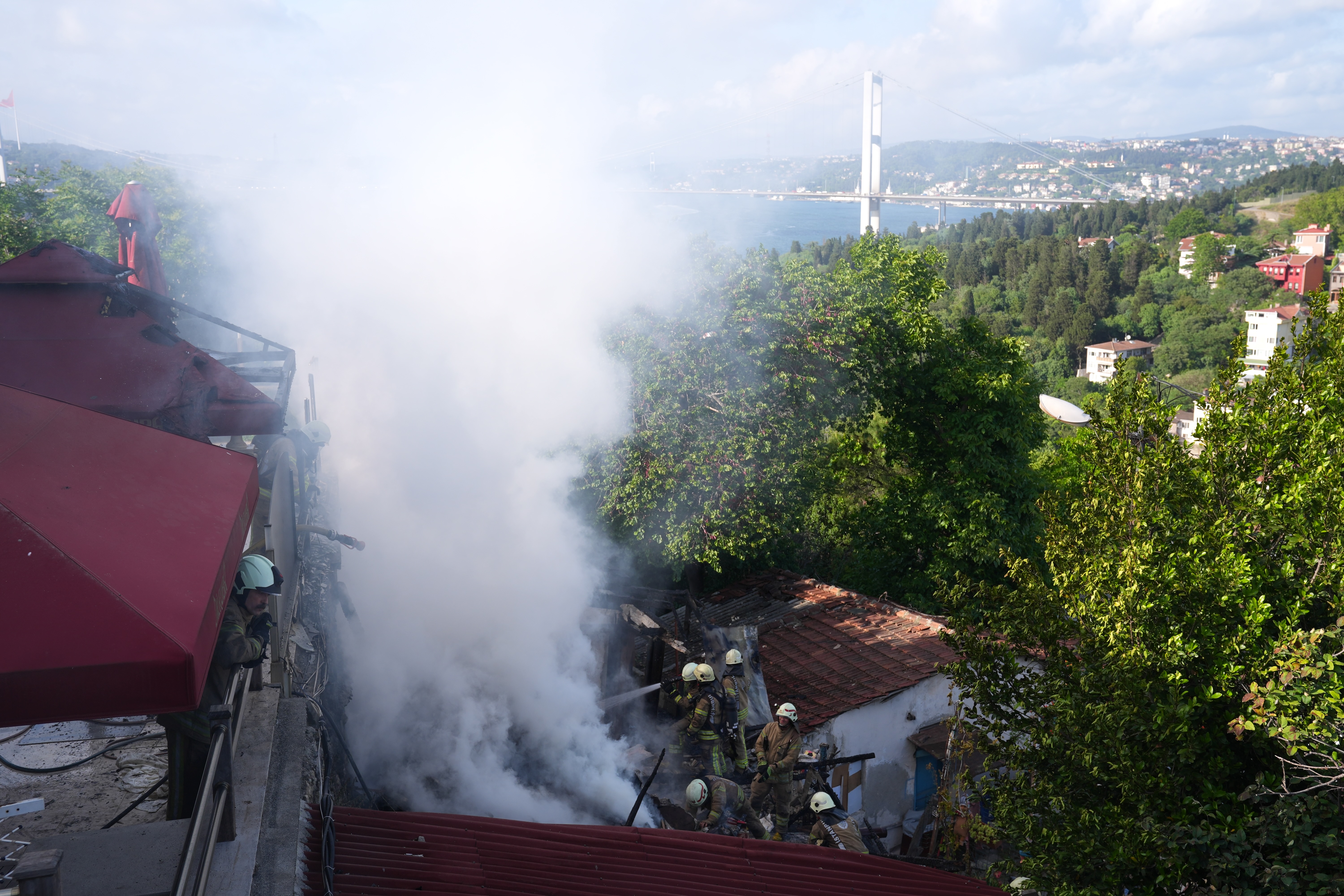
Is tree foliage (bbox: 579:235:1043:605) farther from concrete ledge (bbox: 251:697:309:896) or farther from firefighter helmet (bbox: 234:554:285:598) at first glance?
firefighter helmet (bbox: 234:554:285:598)

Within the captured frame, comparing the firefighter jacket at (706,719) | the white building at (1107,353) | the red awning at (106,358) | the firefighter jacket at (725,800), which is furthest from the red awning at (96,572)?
the white building at (1107,353)

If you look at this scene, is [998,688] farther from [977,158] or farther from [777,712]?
[977,158]

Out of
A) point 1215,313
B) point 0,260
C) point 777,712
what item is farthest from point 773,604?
point 1215,313

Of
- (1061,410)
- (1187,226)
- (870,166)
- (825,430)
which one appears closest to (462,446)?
(825,430)

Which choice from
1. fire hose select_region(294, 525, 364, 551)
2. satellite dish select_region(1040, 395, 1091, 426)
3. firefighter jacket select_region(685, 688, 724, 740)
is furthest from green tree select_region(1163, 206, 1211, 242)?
fire hose select_region(294, 525, 364, 551)

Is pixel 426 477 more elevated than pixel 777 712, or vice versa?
pixel 426 477

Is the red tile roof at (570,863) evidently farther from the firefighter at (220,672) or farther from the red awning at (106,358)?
the red awning at (106,358)
